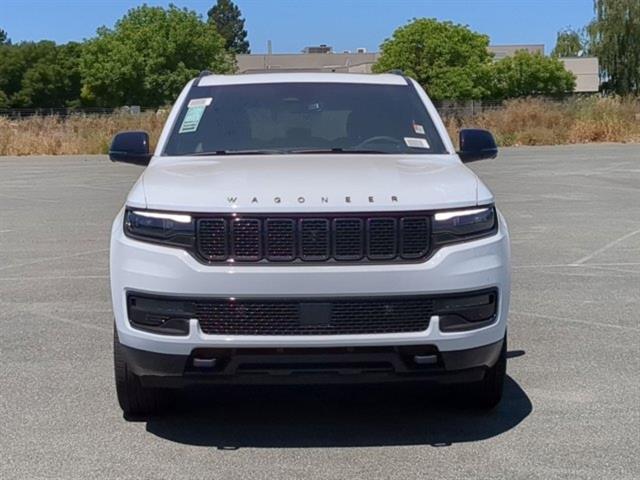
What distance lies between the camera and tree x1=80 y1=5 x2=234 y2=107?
87062mm

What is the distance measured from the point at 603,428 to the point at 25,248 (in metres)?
8.66

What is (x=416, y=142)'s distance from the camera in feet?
20.0

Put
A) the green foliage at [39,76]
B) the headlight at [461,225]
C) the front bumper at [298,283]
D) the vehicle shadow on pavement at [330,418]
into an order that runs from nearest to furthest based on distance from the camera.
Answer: the front bumper at [298,283] → the headlight at [461,225] → the vehicle shadow on pavement at [330,418] → the green foliage at [39,76]

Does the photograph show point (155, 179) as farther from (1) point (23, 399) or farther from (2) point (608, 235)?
(2) point (608, 235)

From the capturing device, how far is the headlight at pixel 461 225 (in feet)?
15.3

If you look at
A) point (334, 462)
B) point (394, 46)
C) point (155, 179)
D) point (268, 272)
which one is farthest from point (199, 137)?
point (394, 46)

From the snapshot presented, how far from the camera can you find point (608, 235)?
12578 millimetres

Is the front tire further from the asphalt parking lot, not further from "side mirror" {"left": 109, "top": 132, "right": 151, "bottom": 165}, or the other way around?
"side mirror" {"left": 109, "top": 132, "right": 151, "bottom": 165}

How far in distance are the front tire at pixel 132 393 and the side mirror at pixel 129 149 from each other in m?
1.53

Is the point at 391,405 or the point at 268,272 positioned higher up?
the point at 268,272

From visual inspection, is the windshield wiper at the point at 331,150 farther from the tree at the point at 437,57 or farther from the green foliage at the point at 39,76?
the green foliage at the point at 39,76

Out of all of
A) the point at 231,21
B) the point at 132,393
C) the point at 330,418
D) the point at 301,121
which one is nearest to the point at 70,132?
the point at 301,121

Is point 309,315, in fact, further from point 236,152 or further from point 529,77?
point 529,77

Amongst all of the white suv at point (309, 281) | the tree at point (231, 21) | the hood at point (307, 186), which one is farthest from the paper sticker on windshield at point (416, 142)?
the tree at point (231, 21)
